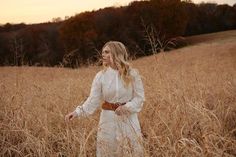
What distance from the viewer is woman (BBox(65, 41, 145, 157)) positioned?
12.6ft

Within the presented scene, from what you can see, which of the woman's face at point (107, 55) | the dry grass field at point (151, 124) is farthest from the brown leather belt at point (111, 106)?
the woman's face at point (107, 55)

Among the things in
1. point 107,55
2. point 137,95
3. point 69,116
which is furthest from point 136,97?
point 69,116

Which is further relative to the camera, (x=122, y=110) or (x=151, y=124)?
(x=151, y=124)

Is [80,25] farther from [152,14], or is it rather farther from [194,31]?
[194,31]

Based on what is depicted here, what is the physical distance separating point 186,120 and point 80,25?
3426cm

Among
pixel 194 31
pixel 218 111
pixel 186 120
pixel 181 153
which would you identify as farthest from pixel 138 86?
pixel 194 31

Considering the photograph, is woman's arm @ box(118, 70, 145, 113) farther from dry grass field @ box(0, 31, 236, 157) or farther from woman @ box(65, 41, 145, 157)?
dry grass field @ box(0, 31, 236, 157)

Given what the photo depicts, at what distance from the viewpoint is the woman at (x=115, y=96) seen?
3.84 m

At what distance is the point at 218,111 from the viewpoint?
A: 16.4 feet

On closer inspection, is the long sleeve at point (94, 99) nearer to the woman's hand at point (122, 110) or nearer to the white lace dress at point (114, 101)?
the white lace dress at point (114, 101)

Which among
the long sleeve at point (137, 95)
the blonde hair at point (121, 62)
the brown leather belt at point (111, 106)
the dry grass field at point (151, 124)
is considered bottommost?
the dry grass field at point (151, 124)

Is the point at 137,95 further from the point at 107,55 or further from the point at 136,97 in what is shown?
the point at 107,55

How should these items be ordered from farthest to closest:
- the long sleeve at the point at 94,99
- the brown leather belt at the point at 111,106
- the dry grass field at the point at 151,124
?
the long sleeve at the point at 94,99, the brown leather belt at the point at 111,106, the dry grass field at the point at 151,124

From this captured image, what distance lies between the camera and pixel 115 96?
395 cm
